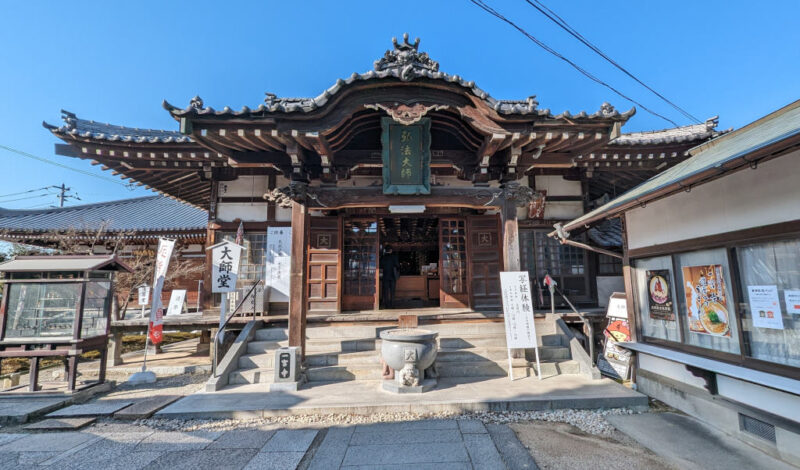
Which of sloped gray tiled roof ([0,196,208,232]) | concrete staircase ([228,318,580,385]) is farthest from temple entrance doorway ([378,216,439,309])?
sloped gray tiled roof ([0,196,208,232])

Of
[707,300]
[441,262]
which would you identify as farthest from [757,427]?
[441,262]

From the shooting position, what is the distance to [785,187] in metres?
3.51

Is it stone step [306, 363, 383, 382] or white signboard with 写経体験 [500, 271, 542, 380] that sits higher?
white signboard with 写経体験 [500, 271, 542, 380]

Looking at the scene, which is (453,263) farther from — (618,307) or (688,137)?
(688,137)

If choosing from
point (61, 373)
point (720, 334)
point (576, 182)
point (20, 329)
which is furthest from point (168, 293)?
point (720, 334)

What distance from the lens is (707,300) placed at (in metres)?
4.57

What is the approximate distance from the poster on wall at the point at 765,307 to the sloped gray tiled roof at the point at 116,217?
49.3 ft

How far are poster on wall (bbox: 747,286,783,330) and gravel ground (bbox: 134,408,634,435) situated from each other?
6.49ft

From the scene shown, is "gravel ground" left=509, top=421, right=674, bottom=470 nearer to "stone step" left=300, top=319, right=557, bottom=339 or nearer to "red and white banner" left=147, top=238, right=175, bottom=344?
"stone step" left=300, top=319, right=557, bottom=339

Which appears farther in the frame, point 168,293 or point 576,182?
point 168,293

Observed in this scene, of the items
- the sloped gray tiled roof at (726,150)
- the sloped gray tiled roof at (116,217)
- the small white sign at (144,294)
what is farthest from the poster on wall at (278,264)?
the sloped gray tiled roof at (116,217)

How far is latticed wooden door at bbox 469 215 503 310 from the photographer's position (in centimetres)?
885

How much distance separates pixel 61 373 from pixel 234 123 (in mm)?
6998

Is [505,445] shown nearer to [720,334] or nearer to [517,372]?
[517,372]
